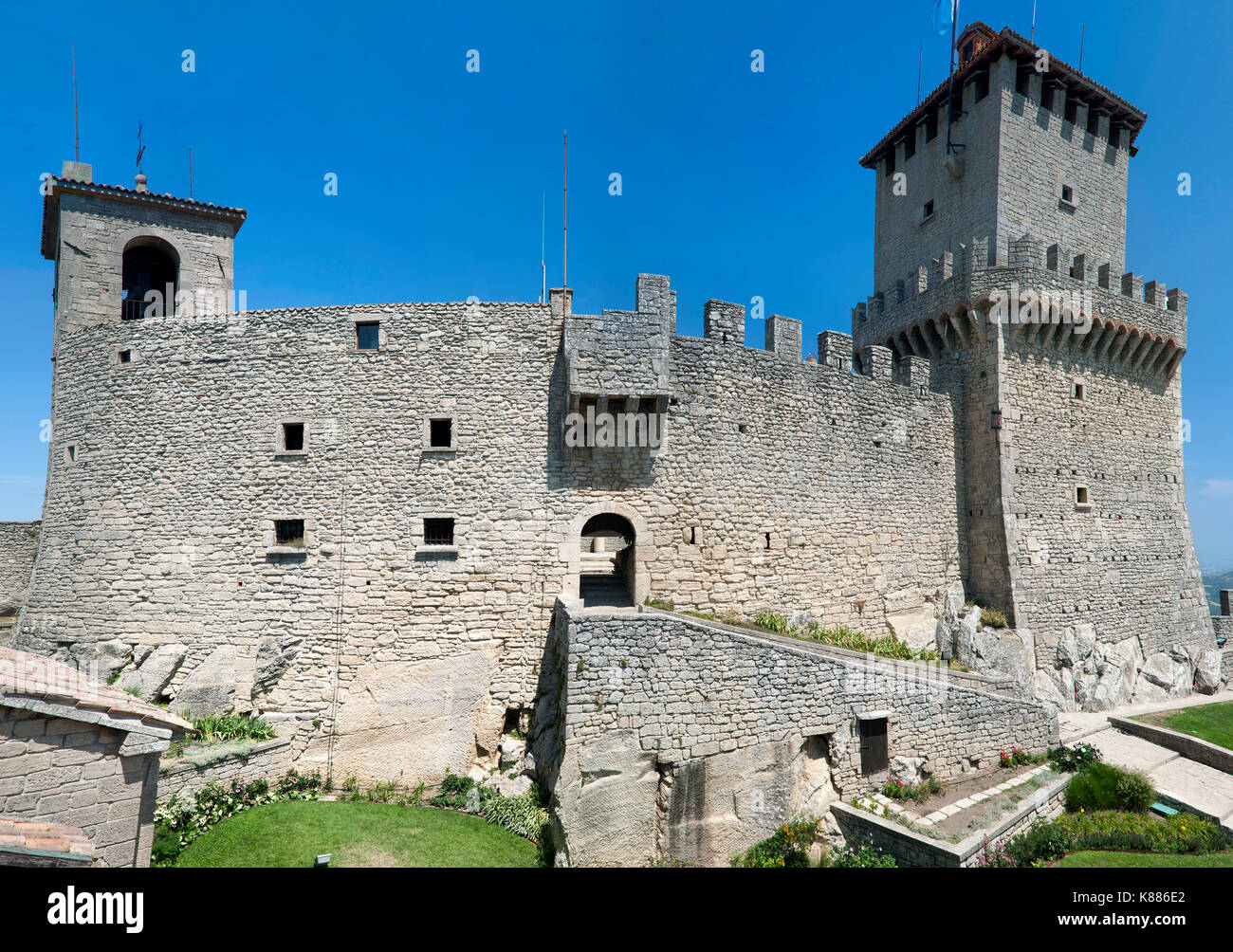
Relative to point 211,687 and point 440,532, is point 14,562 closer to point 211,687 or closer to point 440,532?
point 211,687

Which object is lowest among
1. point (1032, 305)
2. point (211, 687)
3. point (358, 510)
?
point (211, 687)

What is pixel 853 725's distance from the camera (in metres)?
10.6

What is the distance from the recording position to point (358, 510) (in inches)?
462

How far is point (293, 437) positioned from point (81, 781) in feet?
25.0

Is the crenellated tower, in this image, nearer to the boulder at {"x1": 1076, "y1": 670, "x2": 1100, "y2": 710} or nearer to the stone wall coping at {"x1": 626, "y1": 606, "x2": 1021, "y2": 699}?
the boulder at {"x1": 1076, "y1": 670, "x2": 1100, "y2": 710}

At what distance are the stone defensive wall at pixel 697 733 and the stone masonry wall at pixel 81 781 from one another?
5.43 m

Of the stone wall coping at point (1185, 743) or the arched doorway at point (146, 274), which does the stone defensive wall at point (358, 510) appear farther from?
the stone wall coping at point (1185, 743)

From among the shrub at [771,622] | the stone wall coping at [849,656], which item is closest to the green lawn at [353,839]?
the stone wall coping at [849,656]

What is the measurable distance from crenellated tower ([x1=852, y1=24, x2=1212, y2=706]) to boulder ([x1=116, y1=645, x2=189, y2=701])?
18517 millimetres

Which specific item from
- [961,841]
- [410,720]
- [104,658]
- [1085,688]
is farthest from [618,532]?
[1085,688]

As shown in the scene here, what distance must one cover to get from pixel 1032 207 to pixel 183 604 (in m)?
25.4

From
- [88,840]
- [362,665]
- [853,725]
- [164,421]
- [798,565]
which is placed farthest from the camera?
[798,565]
